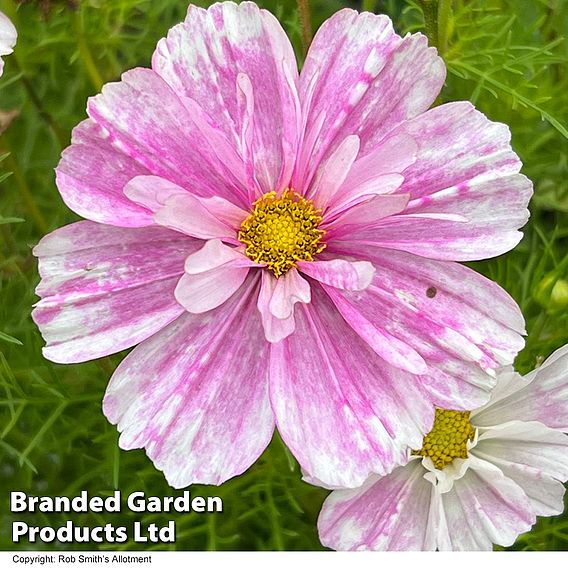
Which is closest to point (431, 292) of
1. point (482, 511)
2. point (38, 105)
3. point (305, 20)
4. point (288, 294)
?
point (288, 294)

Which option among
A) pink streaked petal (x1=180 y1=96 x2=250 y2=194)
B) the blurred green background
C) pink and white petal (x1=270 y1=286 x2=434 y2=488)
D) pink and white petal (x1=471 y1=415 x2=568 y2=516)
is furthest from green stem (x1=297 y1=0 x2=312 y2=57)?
pink and white petal (x1=471 y1=415 x2=568 y2=516)

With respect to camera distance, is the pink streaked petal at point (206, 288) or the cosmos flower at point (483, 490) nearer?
the pink streaked petal at point (206, 288)

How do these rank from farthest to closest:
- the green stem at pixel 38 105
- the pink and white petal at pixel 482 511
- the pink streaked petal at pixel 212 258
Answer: the green stem at pixel 38 105, the pink and white petal at pixel 482 511, the pink streaked petal at pixel 212 258

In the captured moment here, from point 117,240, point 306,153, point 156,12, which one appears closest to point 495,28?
point 156,12

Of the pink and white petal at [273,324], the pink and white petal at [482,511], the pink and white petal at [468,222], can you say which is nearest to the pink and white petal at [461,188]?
the pink and white petal at [468,222]

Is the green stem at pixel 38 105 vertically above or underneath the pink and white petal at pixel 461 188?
above

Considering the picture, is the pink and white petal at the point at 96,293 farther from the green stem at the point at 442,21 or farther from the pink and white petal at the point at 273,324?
the green stem at the point at 442,21

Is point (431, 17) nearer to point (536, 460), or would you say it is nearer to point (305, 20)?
point (305, 20)

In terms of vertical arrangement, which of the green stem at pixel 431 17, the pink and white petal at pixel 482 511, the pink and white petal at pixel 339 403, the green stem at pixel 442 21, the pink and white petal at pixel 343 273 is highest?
the green stem at pixel 442 21
